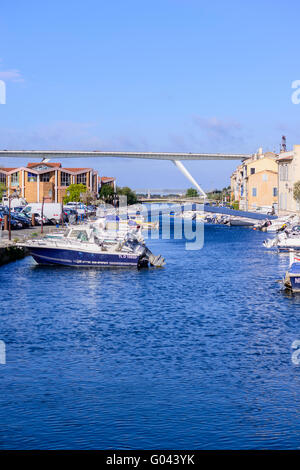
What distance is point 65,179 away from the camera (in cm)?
15462

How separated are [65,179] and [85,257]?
107577mm

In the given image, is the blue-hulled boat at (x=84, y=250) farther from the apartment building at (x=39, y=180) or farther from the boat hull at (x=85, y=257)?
the apartment building at (x=39, y=180)

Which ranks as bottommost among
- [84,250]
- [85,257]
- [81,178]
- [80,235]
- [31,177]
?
[85,257]

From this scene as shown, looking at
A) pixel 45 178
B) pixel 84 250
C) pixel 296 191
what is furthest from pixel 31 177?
pixel 84 250

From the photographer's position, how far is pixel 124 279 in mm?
44938

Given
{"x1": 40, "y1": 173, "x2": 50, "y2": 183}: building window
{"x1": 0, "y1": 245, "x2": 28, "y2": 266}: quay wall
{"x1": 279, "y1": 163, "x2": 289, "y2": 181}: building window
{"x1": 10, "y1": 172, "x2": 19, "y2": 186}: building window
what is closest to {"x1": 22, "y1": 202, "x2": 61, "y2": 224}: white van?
{"x1": 0, "y1": 245, "x2": 28, "y2": 266}: quay wall

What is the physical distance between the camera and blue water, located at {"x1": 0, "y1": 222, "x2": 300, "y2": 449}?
55.8ft

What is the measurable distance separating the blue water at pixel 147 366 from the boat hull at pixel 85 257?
5.60 metres

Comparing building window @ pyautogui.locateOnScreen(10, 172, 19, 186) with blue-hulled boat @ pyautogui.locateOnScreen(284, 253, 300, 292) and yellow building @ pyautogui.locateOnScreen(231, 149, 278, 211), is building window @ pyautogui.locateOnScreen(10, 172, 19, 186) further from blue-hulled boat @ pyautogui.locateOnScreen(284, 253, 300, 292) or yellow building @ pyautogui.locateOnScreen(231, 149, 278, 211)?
blue-hulled boat @ pyautogui.locateOnScreen(284, 253, 300, 292)

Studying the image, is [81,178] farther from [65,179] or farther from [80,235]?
[80,235]

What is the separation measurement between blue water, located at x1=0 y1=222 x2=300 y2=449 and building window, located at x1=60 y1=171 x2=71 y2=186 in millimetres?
111699

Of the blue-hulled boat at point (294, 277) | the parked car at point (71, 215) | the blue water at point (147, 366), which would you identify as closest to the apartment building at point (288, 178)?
the parked car at point (71, 215)

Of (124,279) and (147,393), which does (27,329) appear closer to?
(147,393)

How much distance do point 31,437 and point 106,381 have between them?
463 cm
